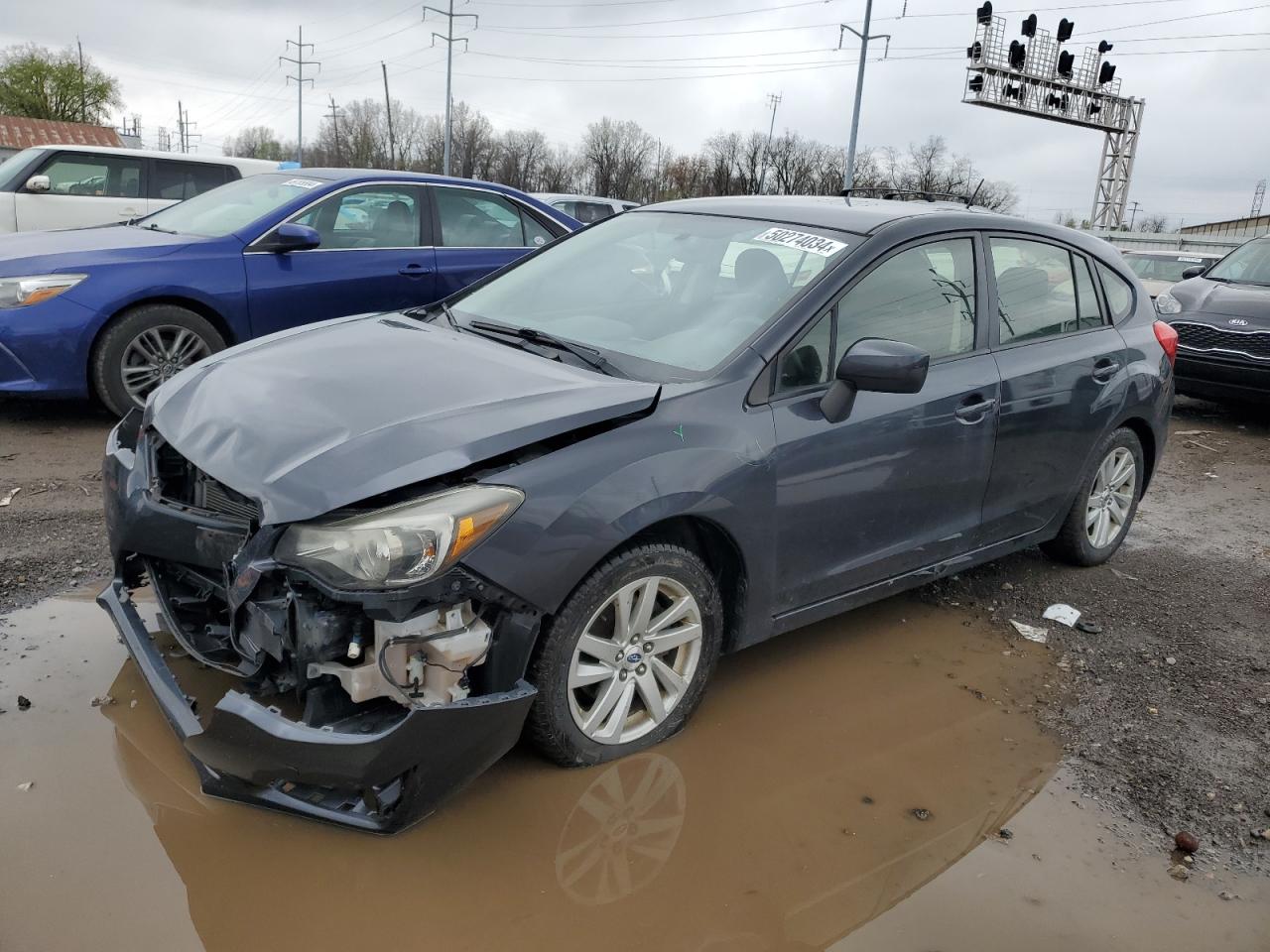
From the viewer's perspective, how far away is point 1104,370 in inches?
180

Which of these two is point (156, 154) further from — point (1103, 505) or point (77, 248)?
point (1103, 505)

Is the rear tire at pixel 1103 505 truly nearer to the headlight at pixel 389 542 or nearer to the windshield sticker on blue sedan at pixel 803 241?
the windshield sticker on blue sedan at pixel 803 241

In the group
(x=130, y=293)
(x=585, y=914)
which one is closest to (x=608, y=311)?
(x=585, y=914)

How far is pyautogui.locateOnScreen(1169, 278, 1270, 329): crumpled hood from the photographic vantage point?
868 centimetres

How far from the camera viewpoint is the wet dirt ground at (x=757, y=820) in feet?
8.09

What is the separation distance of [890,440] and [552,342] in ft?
4.04

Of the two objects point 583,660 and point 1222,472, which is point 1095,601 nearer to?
point 583,660

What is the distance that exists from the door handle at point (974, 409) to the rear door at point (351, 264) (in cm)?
431

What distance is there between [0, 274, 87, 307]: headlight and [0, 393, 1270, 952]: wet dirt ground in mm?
2031

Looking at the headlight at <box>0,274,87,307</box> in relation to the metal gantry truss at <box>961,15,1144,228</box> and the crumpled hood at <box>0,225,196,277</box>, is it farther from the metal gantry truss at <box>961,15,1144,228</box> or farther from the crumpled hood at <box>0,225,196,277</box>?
the metal gantry truss at <box>961,15,1144,228</box>

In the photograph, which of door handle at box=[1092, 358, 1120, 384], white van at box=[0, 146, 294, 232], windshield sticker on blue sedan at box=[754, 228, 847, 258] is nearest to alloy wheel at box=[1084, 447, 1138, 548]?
door handle at box=[1092, 358, 1120, 384]

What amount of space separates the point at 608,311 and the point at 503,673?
1575mm

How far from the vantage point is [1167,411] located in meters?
5.16

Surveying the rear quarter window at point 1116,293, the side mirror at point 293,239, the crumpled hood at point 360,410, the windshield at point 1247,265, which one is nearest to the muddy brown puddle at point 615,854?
the crumpled hood at point 360,410
